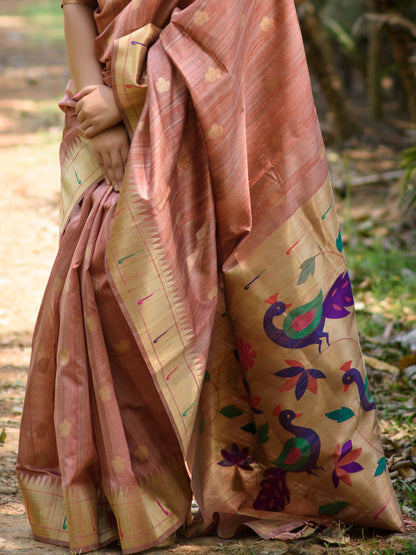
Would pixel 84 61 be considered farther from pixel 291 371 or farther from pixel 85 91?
pixel 291 371

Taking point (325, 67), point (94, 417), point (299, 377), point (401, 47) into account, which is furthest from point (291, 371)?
point (325, 67)

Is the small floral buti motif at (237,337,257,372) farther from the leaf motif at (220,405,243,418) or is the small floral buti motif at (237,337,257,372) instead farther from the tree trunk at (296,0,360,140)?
the tree trunk at (296,0,360,140)

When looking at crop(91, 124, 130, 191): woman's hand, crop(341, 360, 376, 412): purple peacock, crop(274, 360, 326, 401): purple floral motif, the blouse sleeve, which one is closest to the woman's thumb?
crop(91, 124, 130, 191): woman's hand

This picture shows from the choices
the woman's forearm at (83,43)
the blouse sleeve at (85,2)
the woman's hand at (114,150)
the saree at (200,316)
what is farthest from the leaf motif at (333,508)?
the blouse sleeve at (85,2)

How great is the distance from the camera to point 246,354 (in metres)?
1.85

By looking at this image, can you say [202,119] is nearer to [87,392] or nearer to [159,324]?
[159,324]

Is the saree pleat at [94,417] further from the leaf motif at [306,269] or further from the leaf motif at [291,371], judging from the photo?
the leaf motif at [306,269]

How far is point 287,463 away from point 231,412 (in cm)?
20

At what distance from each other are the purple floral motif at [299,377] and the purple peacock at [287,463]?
6cm

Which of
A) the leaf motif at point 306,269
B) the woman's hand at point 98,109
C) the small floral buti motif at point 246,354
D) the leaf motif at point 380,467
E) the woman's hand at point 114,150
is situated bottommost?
the leaf motif at point 380,467

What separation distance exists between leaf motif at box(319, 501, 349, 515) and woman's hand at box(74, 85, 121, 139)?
113cm

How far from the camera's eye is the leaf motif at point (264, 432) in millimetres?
1896

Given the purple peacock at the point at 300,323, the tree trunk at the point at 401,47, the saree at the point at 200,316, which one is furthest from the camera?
the tree trunk at the point at 401,47

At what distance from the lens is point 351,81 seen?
10.8m
